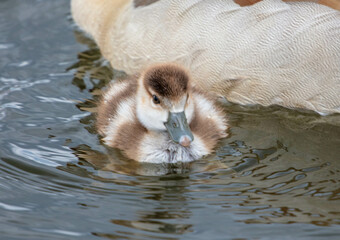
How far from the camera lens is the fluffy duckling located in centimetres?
468

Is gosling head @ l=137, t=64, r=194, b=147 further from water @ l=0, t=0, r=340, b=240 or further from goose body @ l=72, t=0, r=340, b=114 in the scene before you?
goose body @ l=72, t=0, r=340, b=114

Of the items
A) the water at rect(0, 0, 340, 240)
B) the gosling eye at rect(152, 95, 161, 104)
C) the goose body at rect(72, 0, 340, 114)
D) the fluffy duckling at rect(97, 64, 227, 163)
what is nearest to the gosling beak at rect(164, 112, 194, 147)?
the fluffy duckling at rect(97, 64, 227, 163)

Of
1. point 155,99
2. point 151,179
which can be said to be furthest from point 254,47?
point 151,179

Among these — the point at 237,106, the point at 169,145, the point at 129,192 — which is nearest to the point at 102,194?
the point at 129,192

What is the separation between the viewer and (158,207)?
168 inches

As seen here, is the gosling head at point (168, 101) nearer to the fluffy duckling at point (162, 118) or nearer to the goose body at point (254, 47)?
the fluffy duckling at point (162, 118)

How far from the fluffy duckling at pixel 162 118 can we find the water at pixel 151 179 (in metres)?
0.10

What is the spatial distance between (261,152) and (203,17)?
1.22 m

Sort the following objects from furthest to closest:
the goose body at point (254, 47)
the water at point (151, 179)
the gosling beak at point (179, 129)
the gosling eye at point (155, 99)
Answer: the goose body at point (254, 47) < the gosling eye at point (155, 99) < the gosling beak at point (179, 129) < the water at point (151, 179)

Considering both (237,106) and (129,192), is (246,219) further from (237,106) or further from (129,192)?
(237,106)

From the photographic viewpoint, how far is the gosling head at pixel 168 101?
4652 millimetres

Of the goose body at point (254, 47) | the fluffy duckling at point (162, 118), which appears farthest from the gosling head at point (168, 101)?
the goose body at point (254, 47)

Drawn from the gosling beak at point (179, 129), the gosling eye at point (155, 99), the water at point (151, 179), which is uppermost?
the gosling eye at point (155, 99)

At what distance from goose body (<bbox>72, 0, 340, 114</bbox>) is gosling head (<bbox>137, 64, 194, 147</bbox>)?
76cm
